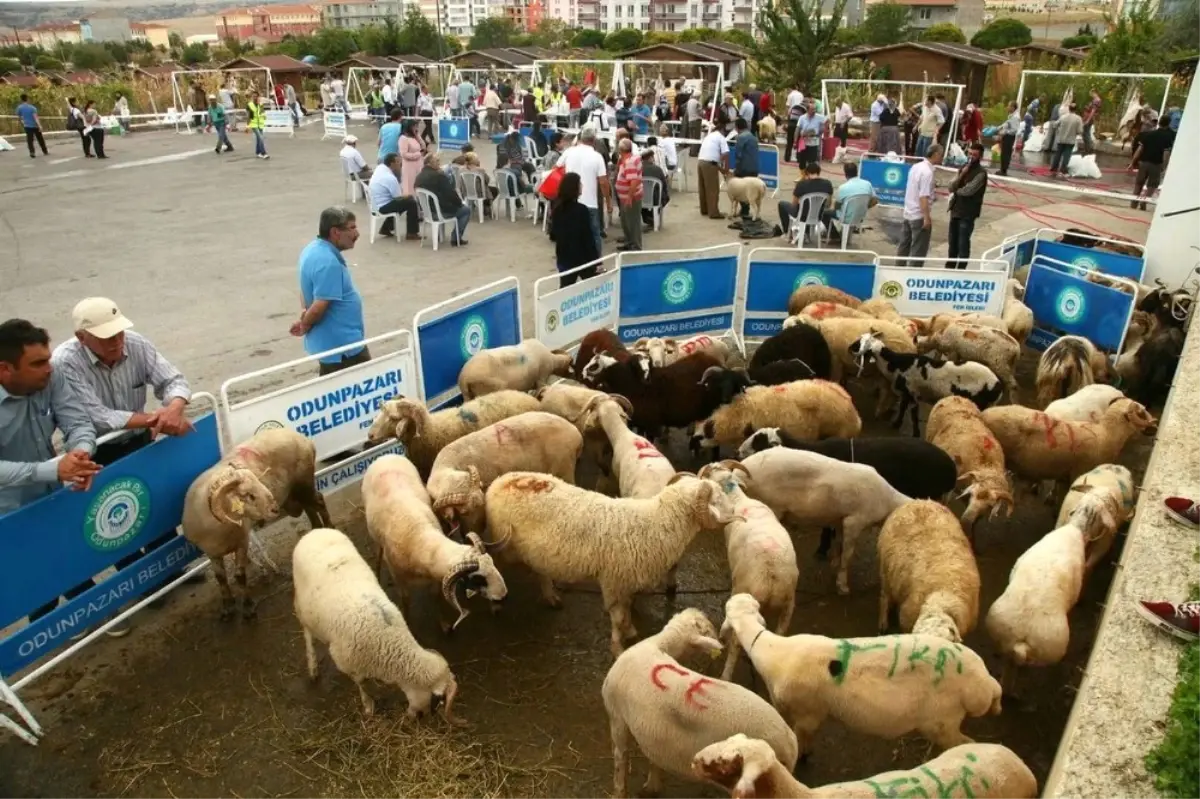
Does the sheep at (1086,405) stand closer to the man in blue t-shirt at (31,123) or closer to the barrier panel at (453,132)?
the barrier panel at (453,132)

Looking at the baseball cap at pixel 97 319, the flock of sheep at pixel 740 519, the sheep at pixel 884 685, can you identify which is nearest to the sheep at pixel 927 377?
the flock of sheep at pixel 740 519

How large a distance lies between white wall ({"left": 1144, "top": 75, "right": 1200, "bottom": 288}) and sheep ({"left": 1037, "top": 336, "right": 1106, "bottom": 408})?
358cm

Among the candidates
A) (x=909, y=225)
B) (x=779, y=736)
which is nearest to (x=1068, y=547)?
(x=779, y=736)

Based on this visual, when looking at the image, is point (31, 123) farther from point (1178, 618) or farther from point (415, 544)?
point (1178, 618)

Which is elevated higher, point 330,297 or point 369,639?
point 330,297

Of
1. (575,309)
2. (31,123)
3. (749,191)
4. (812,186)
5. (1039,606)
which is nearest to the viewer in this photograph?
(1039,606)

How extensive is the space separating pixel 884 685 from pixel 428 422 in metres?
4.13

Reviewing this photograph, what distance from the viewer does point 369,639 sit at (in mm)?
4469

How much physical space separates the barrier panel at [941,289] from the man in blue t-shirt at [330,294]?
6440 millimetres

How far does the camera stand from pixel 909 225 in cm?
1216

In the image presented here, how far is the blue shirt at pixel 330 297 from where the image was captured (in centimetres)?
677

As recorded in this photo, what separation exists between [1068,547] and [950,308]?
17.9ft

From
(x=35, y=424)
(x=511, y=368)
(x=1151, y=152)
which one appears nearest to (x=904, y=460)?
(x=511, y=368)

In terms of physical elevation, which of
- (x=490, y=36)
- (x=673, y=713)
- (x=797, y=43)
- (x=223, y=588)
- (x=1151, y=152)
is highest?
(x=490, y=36)
